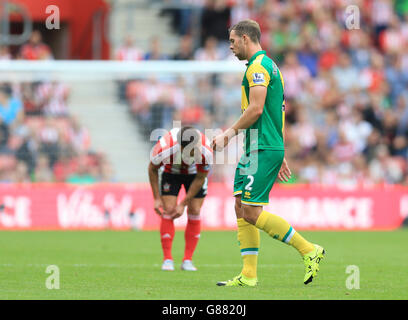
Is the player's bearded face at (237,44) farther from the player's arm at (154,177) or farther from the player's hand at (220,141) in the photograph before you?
the player's arm at (154,177)

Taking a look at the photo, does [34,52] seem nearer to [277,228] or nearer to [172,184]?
[172,184]

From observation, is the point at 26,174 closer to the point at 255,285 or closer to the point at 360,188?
the point at 360,188

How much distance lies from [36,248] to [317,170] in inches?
365

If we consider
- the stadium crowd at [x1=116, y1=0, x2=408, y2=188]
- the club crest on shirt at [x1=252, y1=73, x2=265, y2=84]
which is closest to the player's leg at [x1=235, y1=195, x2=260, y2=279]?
the club crest on shirt at [x1=252, y1=73, x2=265, y2=84]

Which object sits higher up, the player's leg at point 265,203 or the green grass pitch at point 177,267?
the player's leg at point 265,203

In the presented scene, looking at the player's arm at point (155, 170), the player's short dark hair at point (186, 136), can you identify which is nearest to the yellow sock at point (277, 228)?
the player's short dark hair at point (186, 136)

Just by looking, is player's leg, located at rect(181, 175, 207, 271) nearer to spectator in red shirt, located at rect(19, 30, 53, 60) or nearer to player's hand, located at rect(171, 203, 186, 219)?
player's hand, located at rect(171, 203, 186, 219)

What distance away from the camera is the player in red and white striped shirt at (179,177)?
11.0 metres

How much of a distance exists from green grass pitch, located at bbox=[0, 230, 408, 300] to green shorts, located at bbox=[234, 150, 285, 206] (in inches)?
34.9

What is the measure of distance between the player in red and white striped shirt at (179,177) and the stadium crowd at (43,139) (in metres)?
8.90

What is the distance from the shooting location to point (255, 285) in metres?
9.29

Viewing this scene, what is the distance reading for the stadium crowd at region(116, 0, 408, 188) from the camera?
2142 centimetres

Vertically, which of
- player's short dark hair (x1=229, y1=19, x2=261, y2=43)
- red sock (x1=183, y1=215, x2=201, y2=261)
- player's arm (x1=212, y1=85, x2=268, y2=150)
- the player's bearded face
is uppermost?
player's short dark hair (x1=229, y1=19, x2=261, y2=43)

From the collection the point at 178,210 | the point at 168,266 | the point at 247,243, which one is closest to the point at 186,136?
the point at 178,210
